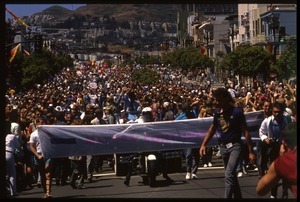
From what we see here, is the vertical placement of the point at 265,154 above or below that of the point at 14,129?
below

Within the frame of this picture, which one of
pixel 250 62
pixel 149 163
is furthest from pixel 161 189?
pixel 250 62

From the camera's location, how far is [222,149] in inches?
480

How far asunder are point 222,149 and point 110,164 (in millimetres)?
10288

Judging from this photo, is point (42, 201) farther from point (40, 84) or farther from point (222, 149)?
point (40, 84)

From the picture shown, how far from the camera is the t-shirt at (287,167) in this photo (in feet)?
21.9

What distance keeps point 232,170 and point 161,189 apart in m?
4.14

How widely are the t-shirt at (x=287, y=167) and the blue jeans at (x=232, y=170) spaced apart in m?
4.49

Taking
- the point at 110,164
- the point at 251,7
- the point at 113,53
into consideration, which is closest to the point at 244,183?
the point at 110,164

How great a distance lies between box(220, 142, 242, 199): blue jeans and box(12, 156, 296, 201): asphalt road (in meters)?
1.63

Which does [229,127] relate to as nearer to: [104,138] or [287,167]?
[104,138]

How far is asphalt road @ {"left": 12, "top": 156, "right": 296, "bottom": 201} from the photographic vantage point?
1423cm

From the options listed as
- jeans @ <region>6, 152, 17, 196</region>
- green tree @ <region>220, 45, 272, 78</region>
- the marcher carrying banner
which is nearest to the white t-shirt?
the marcher carrying banner

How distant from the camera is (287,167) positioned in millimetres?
6719

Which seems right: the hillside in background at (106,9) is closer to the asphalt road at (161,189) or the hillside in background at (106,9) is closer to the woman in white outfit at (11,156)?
the woman in white outfit at (11,156)
